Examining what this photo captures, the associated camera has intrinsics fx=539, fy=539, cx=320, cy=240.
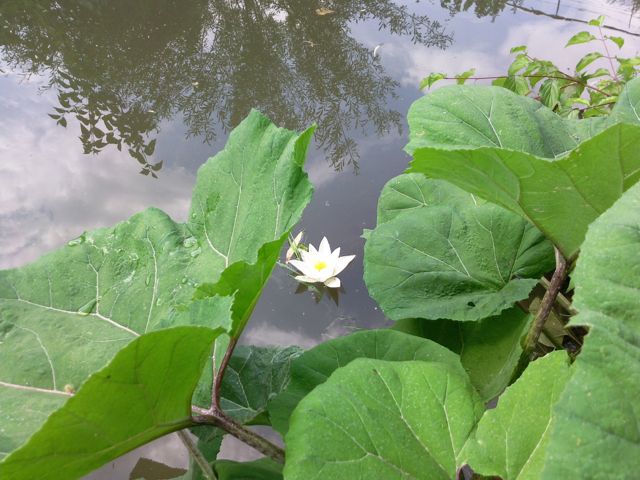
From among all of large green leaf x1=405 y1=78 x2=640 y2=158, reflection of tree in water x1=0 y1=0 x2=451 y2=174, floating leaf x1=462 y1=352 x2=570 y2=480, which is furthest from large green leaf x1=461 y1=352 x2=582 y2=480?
reflection of tree in water x1=0 y1=0 x2=451 y2=174

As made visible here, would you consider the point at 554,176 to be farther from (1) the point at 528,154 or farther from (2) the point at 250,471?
(2) the point at 250,471

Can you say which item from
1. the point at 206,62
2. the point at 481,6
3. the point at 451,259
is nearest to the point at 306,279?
the point at 451,259

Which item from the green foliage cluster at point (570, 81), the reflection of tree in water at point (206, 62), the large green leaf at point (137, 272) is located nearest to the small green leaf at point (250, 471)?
the large green leaf at point (137, 272)

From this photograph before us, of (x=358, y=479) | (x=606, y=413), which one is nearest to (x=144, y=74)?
(x=358, y=479)

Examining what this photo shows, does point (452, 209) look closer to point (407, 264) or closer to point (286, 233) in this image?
point (407, 264)

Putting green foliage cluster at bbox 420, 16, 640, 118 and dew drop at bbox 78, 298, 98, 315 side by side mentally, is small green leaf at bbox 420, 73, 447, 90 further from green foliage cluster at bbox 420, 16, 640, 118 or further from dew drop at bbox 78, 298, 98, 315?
dew drop at bbox 78, 298, 98, 315

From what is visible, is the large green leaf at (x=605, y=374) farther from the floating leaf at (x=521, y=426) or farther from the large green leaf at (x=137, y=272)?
the large green leaf at (x=137, y=272)
